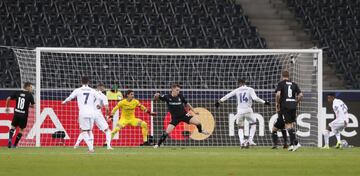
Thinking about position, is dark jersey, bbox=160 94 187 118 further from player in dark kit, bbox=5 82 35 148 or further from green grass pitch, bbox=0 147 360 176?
green grass pitch, bbox=0 147 360 176

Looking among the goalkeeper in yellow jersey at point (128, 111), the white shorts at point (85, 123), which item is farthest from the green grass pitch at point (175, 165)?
the goalkeeper in yellow jersey at point (128, 111)

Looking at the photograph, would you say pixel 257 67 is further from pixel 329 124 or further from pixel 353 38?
pixel 353 38

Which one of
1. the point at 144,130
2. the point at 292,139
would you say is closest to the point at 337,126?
the point at 292,139

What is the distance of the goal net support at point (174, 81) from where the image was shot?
29016mm

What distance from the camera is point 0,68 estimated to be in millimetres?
33062

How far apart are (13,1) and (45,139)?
9.07 meters

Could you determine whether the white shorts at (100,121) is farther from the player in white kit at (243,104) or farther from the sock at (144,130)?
the player in white kit at (243,104)

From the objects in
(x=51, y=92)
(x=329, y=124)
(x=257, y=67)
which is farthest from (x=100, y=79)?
(x=329, y=124)

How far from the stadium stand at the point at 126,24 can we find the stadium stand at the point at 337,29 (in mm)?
2705

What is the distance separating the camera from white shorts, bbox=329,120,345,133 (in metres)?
29.0

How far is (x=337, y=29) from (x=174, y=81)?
1070 cm

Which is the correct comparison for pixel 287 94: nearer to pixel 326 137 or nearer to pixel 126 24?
pixel 326 137

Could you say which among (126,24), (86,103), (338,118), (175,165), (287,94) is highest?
(126,24)

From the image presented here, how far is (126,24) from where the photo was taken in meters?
37.3
